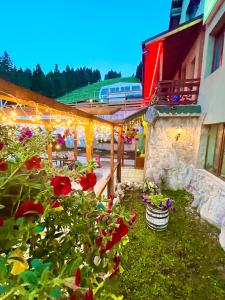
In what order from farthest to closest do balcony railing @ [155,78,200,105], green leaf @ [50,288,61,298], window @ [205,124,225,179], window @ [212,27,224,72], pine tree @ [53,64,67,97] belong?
pine tree @ [53,64,67,97]
balcony railing @ [155,78,200,105]
window @ [212,27,224,72]
window @ [205,124,225,179]
green leaf @ [50,288,61,298]

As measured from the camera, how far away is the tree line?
30.3 m

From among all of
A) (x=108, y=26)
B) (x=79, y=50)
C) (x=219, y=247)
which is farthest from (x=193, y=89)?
(x=79, y=50)

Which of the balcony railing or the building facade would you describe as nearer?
the building facade

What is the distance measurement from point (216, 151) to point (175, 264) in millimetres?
3155

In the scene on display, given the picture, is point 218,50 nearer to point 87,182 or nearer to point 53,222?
point 87,182

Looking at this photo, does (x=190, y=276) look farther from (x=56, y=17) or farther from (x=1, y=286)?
(x=56, y=17)

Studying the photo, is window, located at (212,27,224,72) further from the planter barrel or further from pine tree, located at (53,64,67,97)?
pine tree, located at (53,64,67,97)

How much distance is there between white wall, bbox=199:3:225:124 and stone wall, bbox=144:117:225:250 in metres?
0.71

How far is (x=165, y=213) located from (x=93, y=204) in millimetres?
3885

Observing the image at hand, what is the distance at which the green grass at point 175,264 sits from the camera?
2887 millimetres

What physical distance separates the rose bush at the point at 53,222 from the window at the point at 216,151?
450cm

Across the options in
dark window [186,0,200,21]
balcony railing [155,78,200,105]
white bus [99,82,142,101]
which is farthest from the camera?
white bus [99,82,142,101]

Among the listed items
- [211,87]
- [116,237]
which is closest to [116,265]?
[116,237]

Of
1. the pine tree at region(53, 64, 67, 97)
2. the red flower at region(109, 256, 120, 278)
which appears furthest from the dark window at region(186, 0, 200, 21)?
the pine tree at region(53, 64, 67, 97)
